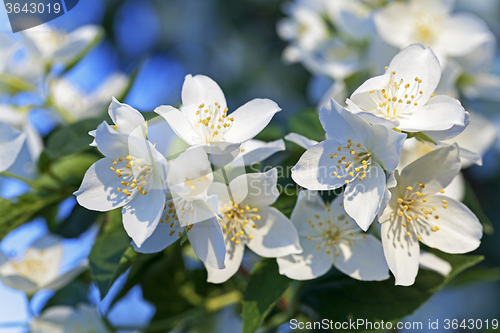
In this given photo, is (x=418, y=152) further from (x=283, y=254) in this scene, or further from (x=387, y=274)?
(x=283, y=254)

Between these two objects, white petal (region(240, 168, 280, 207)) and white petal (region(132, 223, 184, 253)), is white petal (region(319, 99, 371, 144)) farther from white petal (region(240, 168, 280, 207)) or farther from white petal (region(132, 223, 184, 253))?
white petal (region(132, 223, 184, 253))

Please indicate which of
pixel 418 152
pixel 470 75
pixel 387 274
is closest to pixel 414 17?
pixel 470 75

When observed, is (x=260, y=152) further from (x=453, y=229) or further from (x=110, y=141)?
(x=453, y=229)

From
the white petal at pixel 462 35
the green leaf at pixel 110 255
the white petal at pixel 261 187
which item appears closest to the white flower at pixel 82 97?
the green leaf at pixel 110 255

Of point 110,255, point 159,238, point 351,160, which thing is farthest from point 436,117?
point 110,255

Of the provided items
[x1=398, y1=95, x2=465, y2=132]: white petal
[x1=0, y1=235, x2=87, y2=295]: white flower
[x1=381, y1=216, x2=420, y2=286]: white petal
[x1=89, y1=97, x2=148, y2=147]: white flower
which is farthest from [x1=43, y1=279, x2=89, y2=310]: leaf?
Answer: [x1=398, y1=95, x2=465, y2=132]: white petal

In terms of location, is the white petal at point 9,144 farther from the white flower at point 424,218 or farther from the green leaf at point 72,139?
the white flower at point 424,218

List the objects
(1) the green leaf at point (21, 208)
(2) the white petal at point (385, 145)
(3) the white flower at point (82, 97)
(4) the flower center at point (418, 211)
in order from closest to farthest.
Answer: (2) the white petal at point (385, 145) < (4) the flower center at point (418, 211) < (1) the green leaf at point (21, 208) < (3) the white flower at point (82, 97)
